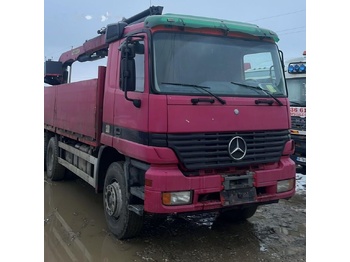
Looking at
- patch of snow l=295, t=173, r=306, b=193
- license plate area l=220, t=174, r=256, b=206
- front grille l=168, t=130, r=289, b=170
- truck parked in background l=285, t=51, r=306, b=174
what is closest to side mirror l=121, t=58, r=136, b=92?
front grille l=168, t=130, r=289, b=170

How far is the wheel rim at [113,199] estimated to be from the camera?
3.79m

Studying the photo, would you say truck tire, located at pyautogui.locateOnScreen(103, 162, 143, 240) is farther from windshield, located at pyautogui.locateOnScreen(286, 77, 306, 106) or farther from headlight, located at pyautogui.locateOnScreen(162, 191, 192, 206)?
windshield, located at pyautogui.locateOnScreen(286, 77, 306, 106)

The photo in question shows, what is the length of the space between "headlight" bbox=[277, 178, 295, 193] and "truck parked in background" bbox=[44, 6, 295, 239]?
12mm

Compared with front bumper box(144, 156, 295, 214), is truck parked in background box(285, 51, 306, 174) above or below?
above

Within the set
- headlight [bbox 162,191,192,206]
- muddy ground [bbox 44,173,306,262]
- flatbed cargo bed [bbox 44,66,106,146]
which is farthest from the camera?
flatbed cargo bed [bbox 44,66,106,146]

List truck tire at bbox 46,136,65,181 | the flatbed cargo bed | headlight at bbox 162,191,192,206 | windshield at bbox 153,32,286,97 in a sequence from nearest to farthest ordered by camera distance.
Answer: headlight at bbox 162,191,192,206, windshield at bbox 153,32,286,97, the flatbed cargo bed, truck tire at bbox 46,136,65,181

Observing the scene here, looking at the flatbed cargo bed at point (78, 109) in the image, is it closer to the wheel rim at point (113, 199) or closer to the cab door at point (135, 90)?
the wheel rim at point (113, 199)

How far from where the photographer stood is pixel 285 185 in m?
3.77

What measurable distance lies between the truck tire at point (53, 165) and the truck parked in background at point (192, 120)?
288 centimetres

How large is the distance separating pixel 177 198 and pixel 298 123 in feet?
14.6

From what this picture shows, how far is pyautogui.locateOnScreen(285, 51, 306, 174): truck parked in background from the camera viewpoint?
6.70m

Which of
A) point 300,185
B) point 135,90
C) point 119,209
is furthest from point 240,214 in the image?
point 300,185

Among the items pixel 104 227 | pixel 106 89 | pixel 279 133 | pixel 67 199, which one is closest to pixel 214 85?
pixel 279 133

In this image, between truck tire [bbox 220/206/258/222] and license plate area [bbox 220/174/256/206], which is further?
truck tire [bbox 220/206/258/222]
